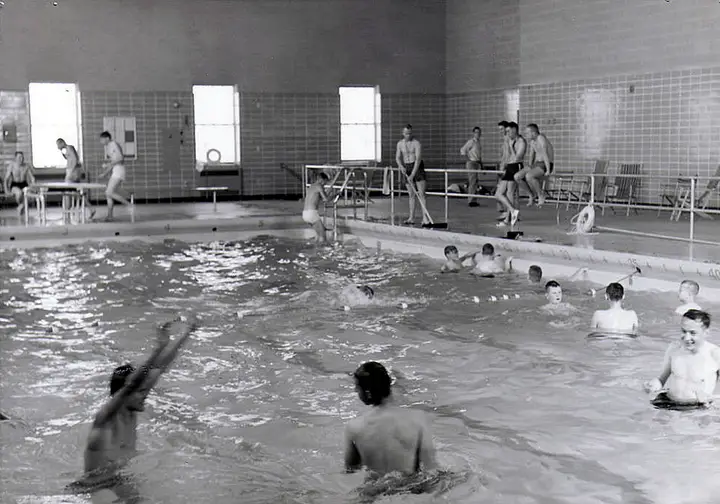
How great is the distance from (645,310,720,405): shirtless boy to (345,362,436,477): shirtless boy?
2261 millimetres

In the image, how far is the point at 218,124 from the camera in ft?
71.2

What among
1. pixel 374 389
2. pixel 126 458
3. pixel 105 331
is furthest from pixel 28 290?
pixel 374 389

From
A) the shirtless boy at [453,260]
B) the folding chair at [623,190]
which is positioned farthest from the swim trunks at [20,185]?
the folding chair at [623,190]

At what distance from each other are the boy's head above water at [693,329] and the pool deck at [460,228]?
3870mm

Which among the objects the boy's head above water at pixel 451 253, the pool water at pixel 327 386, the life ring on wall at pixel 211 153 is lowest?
the pool water at pixel 327 386

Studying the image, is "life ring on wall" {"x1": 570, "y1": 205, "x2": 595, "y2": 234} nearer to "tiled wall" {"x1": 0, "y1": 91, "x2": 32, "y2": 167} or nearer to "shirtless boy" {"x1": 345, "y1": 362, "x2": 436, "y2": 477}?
"shirtless boy" {"x1": 345, "y1": 362, "x2": 436, "y2": 477}

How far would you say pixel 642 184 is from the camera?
1700 cm

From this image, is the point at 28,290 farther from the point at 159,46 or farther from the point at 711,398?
the point at 159,46

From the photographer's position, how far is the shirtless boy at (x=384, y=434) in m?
4.55

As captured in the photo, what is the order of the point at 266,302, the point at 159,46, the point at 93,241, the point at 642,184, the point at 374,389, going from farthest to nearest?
the point at 159,46
the point at 642,184
the point at 93,241
the point at 266,302
the point at 374,389

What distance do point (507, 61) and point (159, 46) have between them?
25.2 feet

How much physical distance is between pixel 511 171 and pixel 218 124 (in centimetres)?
951

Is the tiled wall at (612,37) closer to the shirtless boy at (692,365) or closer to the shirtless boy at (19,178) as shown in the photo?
the shirtless boy at (19,178)

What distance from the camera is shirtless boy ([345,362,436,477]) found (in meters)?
4.55
